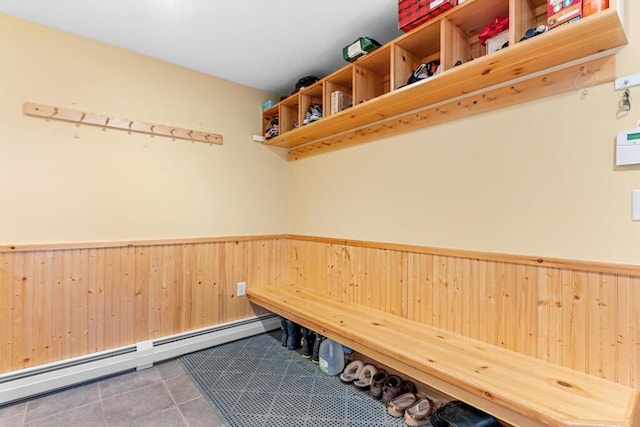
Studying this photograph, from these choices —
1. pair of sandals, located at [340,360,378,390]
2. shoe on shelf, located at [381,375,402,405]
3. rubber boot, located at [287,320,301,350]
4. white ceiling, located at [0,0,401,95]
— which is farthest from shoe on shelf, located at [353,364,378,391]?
white ceiling, located at [0,0,401,95]

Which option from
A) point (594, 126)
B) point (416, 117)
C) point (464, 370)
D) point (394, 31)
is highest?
point (394, 31)

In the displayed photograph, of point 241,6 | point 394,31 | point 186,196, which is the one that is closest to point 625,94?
point 394,31

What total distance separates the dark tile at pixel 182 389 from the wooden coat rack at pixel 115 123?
190 centimetres

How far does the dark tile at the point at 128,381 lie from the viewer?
6.79 feet

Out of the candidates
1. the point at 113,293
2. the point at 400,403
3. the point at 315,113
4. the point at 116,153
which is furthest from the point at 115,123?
the point at 400,403

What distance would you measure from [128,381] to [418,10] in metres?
3.04

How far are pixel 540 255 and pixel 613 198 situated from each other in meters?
0.39

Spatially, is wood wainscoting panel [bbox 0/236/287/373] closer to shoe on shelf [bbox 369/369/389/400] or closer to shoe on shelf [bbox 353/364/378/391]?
shoe on shelf [bbox 353/364/378/391]

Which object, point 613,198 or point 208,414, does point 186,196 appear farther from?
point 613,198

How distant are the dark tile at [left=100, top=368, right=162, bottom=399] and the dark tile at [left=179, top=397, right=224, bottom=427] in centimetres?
46

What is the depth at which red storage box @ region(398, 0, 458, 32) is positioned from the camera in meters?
1.63

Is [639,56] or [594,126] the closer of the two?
[639,56]

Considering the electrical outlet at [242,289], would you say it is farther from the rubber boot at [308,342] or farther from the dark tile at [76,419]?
the dark tile at [76,419]

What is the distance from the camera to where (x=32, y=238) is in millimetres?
2057
